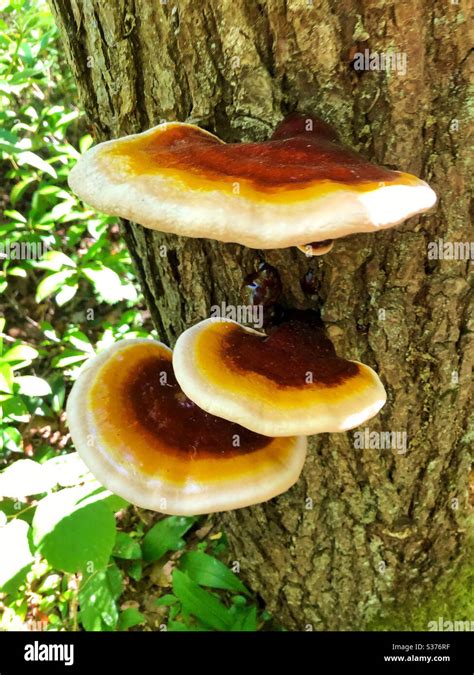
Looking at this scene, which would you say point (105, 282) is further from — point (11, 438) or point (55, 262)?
point (11, 438)

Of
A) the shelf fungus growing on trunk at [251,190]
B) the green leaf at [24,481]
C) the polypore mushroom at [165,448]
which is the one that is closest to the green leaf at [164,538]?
the green leaf at [24,481]

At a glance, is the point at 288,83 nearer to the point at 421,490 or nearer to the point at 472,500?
the point at 421,490

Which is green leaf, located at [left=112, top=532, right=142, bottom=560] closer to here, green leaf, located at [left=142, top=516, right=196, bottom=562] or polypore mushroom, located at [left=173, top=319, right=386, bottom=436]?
green leaf, located at [left=142, top=516, right=196, bottom=562]

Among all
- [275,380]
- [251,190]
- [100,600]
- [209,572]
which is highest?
[251,190]

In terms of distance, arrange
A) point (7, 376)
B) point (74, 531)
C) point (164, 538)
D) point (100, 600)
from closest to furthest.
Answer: point (74, 531) < point (7, 376) < point (100, 600) < point (164, 538)

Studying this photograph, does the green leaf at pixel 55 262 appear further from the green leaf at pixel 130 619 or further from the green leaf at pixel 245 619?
the green leaf at pixel 245 619

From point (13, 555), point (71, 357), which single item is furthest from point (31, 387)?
point (13, 555)

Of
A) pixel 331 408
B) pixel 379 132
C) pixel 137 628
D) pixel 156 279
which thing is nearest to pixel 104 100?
pixel 156 279
